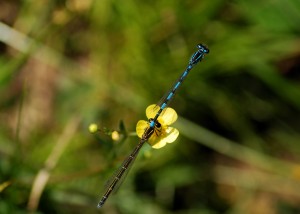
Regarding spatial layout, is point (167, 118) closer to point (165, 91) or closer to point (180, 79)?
point (180, 79)

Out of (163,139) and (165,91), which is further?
(165,91)

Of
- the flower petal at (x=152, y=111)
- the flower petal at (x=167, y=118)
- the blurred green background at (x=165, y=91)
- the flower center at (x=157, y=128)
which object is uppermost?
the blurred green background at (x=165, y=91)

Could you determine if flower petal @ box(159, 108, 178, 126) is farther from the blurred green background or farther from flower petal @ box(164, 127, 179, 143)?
the blurred green background

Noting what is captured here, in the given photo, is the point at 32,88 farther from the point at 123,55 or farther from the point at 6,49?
the point at 123,55

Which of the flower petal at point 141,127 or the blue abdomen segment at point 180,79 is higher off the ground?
the blue abdomen segment at point 180,79

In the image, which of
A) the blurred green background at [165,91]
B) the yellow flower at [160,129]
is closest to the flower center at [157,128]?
the yellow flower at [160,129]

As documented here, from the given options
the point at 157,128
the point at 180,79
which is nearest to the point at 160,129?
the point at 157,128

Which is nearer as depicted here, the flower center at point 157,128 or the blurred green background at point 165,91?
the flower center at point 157,128

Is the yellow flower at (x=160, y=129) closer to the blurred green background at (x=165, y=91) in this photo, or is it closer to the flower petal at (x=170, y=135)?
the flower petal at (x=170, y=135)
